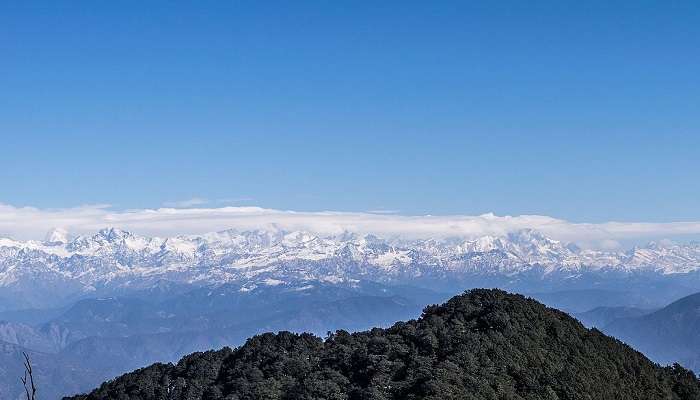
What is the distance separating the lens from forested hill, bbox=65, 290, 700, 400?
120m

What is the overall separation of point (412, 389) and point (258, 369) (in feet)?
130

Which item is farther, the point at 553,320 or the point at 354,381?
the point at 553,320

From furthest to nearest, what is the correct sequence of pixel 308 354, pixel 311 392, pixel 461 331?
pixel 308 354
pixel 461 331
pixel 311 392

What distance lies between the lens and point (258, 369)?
145500 millimetres

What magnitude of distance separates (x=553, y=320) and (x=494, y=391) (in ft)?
123

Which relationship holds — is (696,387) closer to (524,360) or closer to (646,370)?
(646,370)

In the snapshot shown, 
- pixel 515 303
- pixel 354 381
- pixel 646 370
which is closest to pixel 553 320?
pixel 515 303

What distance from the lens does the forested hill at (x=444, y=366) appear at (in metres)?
120

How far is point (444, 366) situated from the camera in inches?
4756

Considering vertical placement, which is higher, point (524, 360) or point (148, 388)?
point (524, 360)

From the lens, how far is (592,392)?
12294 centimetres

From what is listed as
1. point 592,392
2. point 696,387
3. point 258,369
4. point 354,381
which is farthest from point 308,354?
point 696,387

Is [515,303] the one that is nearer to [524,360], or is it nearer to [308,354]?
[524,360]

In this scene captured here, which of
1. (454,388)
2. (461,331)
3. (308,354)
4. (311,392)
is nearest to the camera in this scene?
(454,388)
